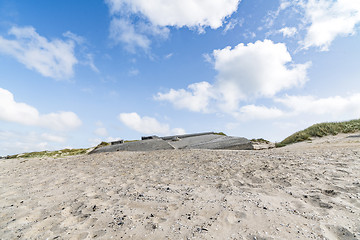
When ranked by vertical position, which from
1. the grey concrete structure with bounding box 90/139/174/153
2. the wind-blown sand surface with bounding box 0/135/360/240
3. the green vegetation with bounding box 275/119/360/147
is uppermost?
the green vegetation with bounding box 275/119/360/147

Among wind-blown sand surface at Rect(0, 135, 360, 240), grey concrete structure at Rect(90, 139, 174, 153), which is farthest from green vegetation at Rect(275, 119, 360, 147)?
wind-blown sand surface at Rect(0, 135, 360, 240)

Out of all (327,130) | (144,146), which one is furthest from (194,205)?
(327,130)

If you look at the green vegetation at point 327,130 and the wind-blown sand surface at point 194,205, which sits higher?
the green vegetation at point 327,130

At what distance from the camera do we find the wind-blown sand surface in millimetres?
3055

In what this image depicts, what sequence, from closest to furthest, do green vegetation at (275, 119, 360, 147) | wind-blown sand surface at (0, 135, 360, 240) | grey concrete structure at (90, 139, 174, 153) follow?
1. wind-blown sand surface at (0, 135, 360, 240)
2. grey concrete structure at (90, 139, 174, 153)
3. green vegetation at (275, 119, 360, 147)

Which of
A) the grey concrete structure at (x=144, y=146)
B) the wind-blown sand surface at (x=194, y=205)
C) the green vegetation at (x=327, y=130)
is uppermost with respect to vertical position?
the green vegetation at (x=327, y=130)

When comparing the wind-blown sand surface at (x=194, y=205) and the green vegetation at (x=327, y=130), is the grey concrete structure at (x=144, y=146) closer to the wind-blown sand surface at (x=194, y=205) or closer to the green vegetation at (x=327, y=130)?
the wind-blown sand surface at (x=194, y=205)

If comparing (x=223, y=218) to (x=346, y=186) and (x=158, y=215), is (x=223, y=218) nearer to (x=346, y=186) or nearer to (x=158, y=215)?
(x=158, y=215)

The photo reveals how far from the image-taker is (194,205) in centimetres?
396

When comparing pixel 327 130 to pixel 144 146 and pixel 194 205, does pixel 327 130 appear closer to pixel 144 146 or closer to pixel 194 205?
pixel 144 146

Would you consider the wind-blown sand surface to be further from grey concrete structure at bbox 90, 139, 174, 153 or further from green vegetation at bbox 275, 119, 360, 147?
green vegetation at bbox 275, 119, 360, 147

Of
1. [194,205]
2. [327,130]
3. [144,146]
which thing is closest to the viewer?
[194,205]

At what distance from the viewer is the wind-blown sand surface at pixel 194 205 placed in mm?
3055

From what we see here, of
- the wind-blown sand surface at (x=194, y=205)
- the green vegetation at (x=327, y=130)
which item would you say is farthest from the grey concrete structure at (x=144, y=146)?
the green vegetation at (x=327, y=130)
